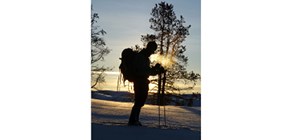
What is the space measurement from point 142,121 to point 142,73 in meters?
0.25

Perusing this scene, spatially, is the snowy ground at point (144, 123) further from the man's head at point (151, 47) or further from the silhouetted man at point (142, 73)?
the man's head at point (151, 47)

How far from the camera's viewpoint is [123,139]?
8.63ft

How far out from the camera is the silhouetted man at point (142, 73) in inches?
106

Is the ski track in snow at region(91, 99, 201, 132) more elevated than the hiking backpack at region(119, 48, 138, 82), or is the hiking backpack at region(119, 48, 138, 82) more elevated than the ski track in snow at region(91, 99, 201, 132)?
the hiking backpack at region(119, 48, 138, 82)

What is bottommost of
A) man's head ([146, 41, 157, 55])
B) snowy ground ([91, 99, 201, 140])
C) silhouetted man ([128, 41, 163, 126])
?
snowy ground ([91, 99, 201, 140])

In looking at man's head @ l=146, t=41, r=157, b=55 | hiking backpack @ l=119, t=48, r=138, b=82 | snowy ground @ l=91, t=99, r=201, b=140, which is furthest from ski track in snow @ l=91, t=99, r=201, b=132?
man's head @ l=146, t=41, r=157, b=55

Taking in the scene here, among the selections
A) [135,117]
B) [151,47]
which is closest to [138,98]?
[135,117]

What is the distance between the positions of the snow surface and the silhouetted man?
0.03 metres

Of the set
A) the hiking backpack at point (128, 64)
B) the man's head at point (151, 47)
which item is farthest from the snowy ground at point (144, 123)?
the man's head at point (151, 47)

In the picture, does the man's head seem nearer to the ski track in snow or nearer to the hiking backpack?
the hiking backpack

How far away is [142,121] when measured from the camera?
106 inches

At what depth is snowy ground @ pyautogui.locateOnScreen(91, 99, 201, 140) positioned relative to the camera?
2.66m
